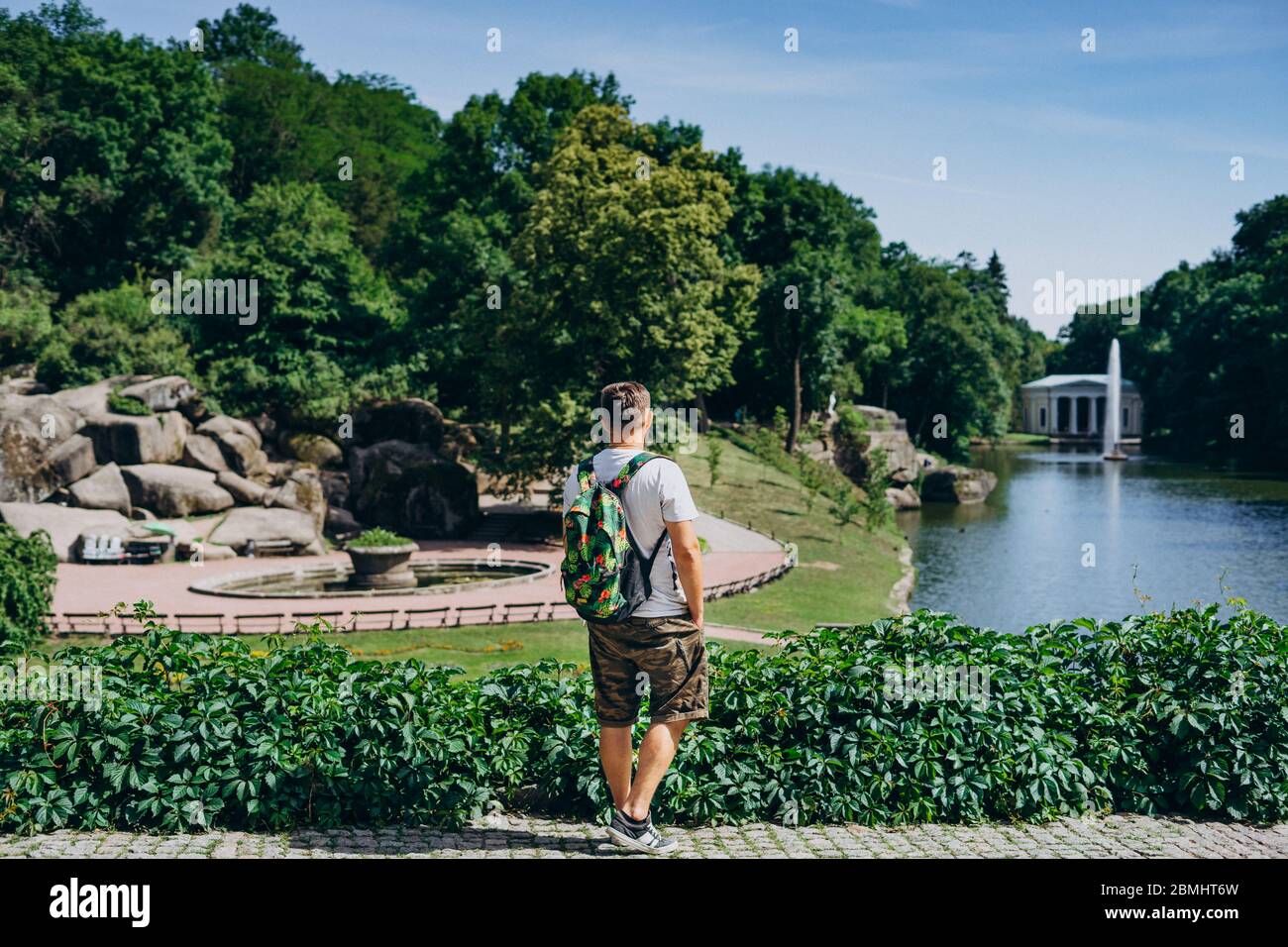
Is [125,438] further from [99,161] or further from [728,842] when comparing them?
[728,842]

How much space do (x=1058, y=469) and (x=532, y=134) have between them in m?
42.3

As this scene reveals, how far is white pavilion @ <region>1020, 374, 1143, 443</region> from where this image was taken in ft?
343

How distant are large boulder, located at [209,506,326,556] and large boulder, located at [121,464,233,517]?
1068 mm

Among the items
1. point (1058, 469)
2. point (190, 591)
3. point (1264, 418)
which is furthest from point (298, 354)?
point (1264, 418)

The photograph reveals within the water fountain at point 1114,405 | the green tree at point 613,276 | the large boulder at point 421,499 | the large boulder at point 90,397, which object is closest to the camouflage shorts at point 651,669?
the green tree at point 613,276

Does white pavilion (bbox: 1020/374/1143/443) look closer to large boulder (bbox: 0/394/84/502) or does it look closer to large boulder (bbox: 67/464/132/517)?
large boulder (bbox: 67/464/132/517)

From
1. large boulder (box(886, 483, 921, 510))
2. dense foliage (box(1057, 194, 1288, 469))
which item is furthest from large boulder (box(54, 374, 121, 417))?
dense foliage (box(1057, 194, 1288, 469))

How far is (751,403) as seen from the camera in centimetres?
6184

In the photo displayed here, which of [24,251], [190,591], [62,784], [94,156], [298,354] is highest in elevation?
[94,156]

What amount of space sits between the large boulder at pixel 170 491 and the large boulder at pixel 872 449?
3269 cm

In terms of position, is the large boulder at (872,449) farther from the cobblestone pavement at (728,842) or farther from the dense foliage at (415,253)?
the cobblestone pavement at (728,842)

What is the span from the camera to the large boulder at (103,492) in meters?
31.4
